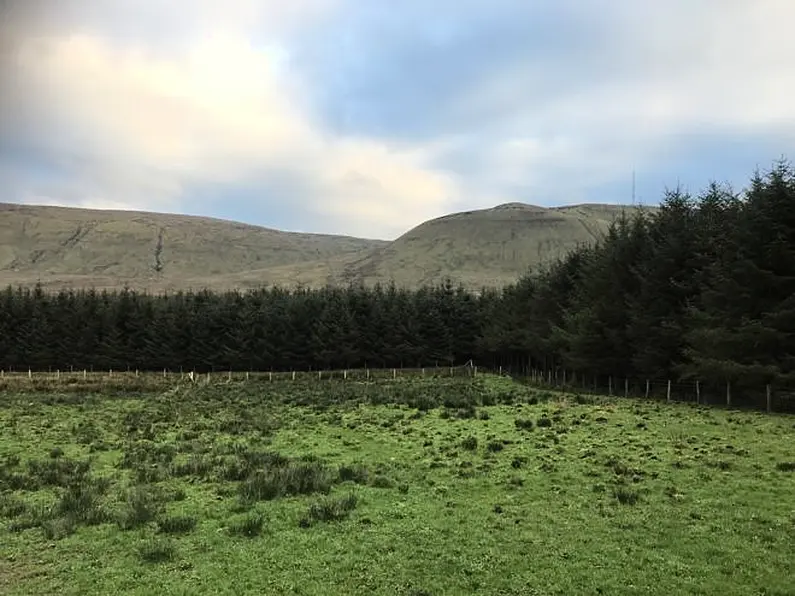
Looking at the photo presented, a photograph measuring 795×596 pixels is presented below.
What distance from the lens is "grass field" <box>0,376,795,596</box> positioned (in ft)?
31.2

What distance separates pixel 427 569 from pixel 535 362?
7377cm

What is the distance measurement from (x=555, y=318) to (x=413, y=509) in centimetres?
5435

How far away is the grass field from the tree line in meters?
9.33

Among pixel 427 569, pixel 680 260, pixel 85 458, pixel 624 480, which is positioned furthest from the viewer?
pixel 680 260

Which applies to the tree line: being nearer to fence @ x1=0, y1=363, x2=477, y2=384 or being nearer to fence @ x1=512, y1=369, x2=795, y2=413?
fence @ x1=512, y1=369, x2=795, y2=413

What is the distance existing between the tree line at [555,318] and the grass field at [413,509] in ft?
30.6

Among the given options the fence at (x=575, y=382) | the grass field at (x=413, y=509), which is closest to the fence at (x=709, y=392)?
the fence at (x=575, y=382)

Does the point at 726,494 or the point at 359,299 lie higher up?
the point at 359,299

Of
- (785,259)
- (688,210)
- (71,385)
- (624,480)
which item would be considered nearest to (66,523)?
(624,480)

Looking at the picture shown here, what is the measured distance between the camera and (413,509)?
1305cm

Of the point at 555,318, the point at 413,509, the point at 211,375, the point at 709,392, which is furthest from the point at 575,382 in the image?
the point at 413,509

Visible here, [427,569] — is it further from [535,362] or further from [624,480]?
[535,362]

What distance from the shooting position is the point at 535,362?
81.6 metres

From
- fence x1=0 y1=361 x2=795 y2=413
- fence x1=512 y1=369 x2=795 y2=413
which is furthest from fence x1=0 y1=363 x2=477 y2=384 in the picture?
fence x1=512 y1=369 x2=795 y2=413
